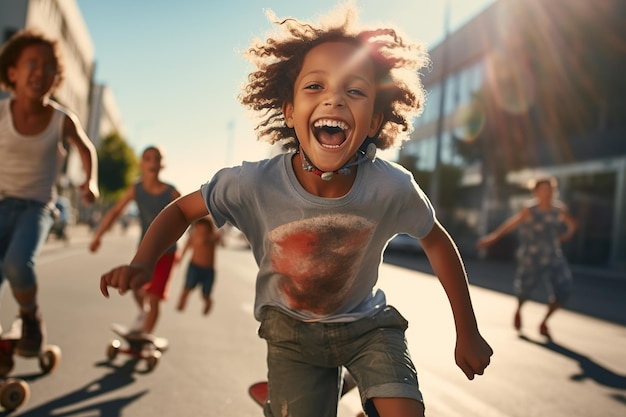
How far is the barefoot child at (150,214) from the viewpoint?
5652mm

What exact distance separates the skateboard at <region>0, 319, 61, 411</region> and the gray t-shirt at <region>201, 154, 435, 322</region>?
191 centimetres

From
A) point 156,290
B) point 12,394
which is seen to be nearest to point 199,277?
point 156,290

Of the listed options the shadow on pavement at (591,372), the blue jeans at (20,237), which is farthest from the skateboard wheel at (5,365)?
the shadow on pavement at (591,372)

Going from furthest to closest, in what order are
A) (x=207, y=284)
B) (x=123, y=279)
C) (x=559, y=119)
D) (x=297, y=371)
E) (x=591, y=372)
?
(x=559, y=119) < (x=207, y=284) < (x=591, y=372) < (x=297, y=371) < (x=123, y=279)

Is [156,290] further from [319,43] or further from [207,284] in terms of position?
[319,43]

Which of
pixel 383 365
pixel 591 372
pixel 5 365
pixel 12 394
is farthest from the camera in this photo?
pixel 591 372

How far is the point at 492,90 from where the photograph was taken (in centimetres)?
3069

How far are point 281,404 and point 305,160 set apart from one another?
88 centimetres

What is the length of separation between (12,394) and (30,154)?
1394mm

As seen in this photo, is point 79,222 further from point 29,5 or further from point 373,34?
point 373,34

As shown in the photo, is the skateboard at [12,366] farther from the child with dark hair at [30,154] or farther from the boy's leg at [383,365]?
the boy's leg at [383,365]

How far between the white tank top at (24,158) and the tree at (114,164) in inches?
2425

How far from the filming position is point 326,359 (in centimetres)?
247

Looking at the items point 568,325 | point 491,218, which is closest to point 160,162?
point 568,325
